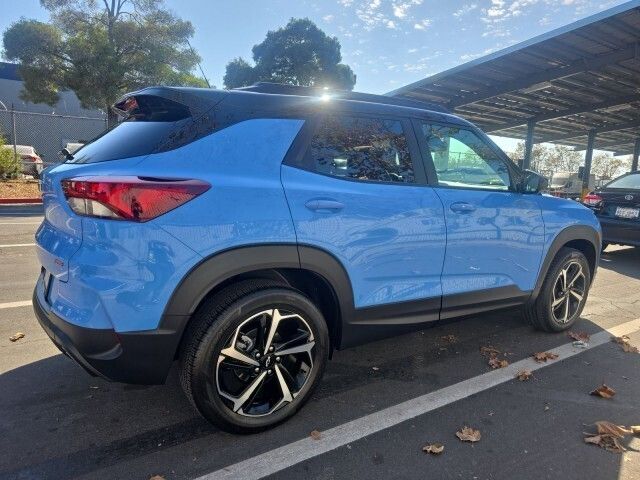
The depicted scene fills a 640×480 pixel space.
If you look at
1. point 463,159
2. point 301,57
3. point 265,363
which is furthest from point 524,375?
point 301,57

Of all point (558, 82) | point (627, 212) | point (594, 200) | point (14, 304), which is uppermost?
point (558, 82)

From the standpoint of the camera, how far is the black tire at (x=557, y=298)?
3.80 metres

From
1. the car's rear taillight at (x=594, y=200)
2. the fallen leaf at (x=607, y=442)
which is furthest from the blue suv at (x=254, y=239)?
the car's rear taillight at (x=594, y=200)

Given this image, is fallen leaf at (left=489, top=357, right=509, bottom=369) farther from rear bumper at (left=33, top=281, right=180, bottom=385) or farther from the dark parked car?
the dark parked car

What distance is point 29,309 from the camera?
4090mm

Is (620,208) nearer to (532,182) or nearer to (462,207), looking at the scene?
(532,182)

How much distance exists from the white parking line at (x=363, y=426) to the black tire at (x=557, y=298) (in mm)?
394

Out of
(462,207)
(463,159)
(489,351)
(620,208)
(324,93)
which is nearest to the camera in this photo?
(324,93)

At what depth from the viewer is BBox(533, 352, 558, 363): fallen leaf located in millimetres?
3449

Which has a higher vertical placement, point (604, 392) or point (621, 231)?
point (621, 231)

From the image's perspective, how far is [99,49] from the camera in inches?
627

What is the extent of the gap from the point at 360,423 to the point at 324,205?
1234 mm

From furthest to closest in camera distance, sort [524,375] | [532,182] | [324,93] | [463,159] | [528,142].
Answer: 1. [528,142]
2. [532,182]
3. [463,159]
4. [524,375]
5. [324,93]

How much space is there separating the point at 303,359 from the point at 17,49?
19126 mm
